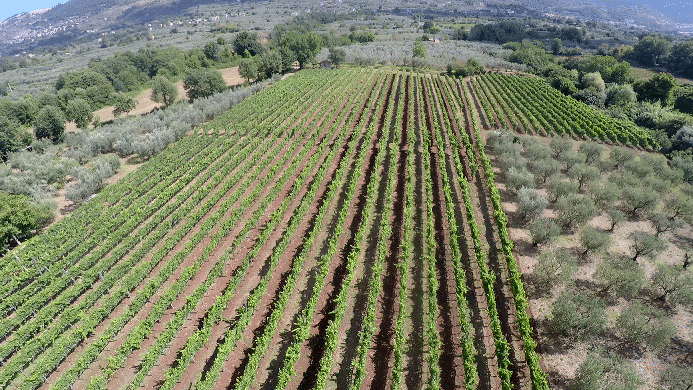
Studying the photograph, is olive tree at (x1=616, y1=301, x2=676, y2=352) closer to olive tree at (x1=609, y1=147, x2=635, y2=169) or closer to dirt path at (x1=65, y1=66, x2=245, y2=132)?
olive tree at (x1=609, y1=147, x2=635, y2=169)

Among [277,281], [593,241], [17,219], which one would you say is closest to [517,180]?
[593,241]

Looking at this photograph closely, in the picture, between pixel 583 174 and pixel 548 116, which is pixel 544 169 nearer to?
pixel 583 174

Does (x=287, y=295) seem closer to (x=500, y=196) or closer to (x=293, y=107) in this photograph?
(x=500, y=196)

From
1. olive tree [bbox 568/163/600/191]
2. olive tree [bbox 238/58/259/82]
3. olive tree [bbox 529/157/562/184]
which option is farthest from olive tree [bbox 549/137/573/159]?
olive tree [bbox 238/58/259/82]

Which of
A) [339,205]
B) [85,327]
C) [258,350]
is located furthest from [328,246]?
[85,327]

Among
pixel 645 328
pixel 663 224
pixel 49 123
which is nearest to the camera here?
pixel 645 328

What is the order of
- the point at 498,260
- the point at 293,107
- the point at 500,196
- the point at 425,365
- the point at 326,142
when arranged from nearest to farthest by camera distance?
the point at 425,365 → the point at 498,260 → the point at 500,196 → the point at 326,142 → the point at 293,107
